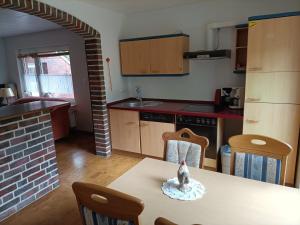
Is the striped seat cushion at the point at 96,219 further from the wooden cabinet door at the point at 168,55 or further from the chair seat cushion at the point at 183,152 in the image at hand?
the wooden cabinet door at the point at 168,55

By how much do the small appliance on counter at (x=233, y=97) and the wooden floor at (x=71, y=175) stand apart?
5.30 ft

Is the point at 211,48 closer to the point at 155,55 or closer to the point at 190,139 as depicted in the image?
the point at 155,55

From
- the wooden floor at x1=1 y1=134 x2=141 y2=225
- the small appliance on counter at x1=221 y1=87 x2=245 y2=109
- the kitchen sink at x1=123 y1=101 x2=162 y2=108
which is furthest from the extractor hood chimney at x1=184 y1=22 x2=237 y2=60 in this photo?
the wooden floor at x1=1 y1=134 x2=141 y2=225

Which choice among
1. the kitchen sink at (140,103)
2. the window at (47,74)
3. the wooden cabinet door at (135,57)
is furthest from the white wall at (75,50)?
the kitchen sink at (140,103)

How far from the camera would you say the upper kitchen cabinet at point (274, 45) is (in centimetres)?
233

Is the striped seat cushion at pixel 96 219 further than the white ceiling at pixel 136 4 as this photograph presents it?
No

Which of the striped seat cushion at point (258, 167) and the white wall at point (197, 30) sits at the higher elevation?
the white wall at point (197, 30)

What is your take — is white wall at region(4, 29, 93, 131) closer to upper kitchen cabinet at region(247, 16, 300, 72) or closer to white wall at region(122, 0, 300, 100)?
white wall at region(122, 0, 300, 100)

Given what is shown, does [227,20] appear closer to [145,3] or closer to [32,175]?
[145,3]

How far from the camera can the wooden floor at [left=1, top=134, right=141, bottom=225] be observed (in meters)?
2.34

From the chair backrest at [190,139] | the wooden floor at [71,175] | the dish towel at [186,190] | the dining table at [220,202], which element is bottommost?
the wooden floor at [71,175]

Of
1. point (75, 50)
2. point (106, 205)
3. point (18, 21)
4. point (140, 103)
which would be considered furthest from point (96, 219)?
point (75, 50)

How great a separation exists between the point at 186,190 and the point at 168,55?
7.90 feet

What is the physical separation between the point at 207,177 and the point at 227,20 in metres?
2.42
